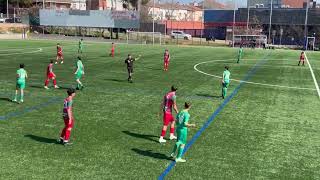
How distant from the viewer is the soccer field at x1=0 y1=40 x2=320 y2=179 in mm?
12133

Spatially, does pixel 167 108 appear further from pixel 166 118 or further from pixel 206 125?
pixel 206 125

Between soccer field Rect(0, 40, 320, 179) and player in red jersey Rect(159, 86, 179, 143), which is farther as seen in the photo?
player in red jersey Rect(159, 86, 179, 143)

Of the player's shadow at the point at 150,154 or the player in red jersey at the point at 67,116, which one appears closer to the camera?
the player's shadow at the point at 150,154

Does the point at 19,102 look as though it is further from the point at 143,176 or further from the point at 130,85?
the point at 143,176

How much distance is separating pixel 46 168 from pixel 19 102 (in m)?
9.67

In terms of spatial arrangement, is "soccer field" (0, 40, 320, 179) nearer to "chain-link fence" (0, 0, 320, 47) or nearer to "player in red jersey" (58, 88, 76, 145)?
"player in red jersey" (58, 88, 76, 145)

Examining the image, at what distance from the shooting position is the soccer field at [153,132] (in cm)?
1213

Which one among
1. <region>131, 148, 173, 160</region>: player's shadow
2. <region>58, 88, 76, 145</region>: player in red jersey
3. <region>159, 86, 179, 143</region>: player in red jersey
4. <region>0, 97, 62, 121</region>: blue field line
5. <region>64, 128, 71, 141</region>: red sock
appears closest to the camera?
<region>131, 148, 173, 160</region>: player's shadow

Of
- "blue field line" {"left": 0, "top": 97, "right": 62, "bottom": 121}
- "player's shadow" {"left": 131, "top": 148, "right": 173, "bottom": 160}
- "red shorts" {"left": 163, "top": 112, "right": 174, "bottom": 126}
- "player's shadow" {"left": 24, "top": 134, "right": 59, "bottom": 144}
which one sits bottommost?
"player's shadow" {"left": 131, "top": 148, "right": 173, "bottom": 160}

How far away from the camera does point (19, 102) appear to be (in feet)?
67.9

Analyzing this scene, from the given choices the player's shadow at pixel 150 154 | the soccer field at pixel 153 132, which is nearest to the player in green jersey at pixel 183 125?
the soccer field at pixel 153 132

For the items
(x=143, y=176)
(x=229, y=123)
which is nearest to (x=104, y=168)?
(x=143, y=176)

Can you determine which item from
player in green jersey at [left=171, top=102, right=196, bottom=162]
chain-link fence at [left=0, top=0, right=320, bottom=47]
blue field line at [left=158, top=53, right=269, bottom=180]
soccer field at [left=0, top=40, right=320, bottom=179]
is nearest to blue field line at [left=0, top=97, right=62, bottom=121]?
soccer field at [left=0, top=40, right=320, bottom=179]

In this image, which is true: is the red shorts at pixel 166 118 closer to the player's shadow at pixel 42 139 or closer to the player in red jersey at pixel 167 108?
the player in red jersey at pixel 167 108
